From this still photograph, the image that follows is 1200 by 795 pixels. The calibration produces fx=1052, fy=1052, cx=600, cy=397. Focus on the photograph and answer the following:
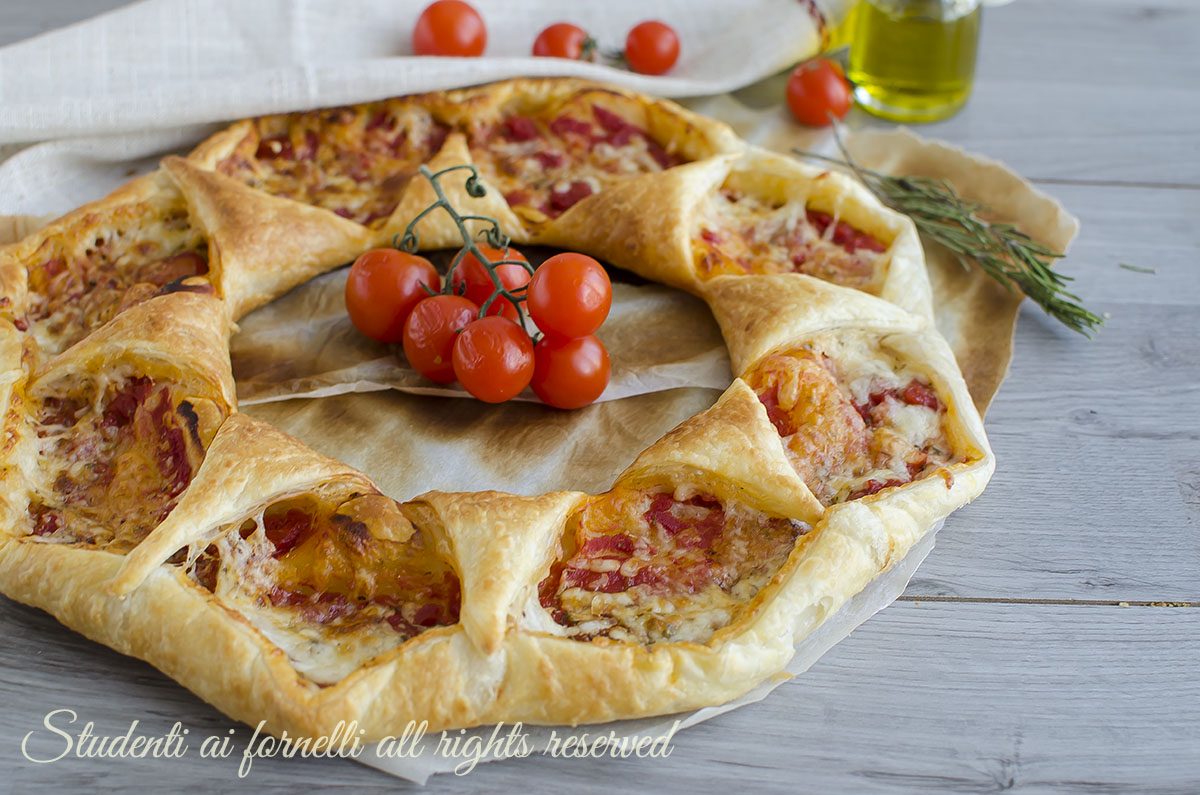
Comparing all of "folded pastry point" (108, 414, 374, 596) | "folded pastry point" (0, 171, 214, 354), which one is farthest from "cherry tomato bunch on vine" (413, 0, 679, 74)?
"folded pastry point" (108, 414, 374, 596)

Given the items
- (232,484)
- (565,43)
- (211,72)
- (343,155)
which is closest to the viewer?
(232,484)

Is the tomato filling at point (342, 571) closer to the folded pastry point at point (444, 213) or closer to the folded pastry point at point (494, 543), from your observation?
the folded pastry point at point (494, 543)

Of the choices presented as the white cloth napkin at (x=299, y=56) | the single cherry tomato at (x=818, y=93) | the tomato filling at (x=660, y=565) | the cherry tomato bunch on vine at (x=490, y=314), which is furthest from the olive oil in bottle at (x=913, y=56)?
the tomato filling at (x=660, y=565)

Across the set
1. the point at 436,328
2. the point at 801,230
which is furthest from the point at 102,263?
the point at 801,230

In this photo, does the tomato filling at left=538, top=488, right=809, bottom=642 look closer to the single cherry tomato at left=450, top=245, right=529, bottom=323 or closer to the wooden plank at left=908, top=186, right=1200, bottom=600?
the wooden plank at left=908, top=186, right=1200, bottom=600

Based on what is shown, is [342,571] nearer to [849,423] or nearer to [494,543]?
[494,543]

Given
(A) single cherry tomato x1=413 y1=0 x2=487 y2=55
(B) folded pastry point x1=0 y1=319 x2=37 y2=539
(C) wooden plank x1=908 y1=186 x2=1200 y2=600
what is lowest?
(C) wooden plank x1=908 y1=186 x2=1200 y2=600
